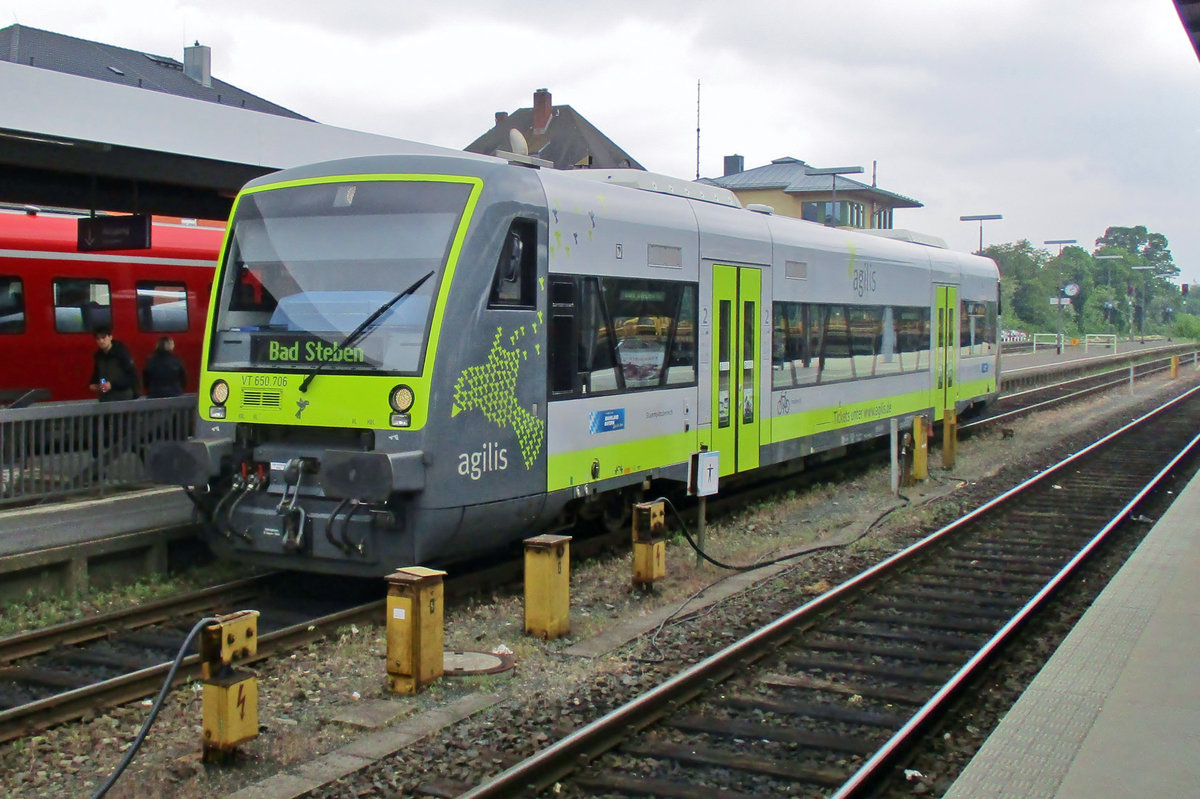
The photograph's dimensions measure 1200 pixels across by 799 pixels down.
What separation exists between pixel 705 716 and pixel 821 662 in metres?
1.35

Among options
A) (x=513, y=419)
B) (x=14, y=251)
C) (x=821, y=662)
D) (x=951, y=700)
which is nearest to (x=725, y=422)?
(x=513, y=419)

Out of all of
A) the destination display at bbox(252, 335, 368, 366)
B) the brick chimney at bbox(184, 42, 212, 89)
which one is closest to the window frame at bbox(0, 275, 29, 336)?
the destination display at bbox(252, 335, 368, 366)

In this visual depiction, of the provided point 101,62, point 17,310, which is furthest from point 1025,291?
point 17,310

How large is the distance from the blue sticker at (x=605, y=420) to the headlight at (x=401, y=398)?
2034 millimetres

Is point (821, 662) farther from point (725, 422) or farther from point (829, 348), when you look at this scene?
point (829, 348)

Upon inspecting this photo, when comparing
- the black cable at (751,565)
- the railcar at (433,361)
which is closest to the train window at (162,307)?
the railcar at (433,361)

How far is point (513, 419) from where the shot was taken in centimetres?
896

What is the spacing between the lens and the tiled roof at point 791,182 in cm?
6059

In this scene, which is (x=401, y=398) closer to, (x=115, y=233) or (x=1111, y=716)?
(x=1111, y=716)

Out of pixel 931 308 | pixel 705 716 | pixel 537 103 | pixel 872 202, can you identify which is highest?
pixel 537 103

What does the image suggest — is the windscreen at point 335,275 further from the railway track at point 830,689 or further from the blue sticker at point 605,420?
the railway track at point 830,689

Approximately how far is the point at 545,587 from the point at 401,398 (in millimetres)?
1633

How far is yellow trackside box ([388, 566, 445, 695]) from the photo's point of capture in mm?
6953

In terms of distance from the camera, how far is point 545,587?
26.8ft
